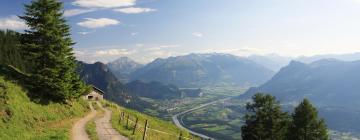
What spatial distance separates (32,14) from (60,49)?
6295mm

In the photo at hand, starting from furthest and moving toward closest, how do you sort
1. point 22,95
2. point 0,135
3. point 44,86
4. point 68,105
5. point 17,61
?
point 17,61, point 68,105, point 44,86, point 22,95, point 0,135

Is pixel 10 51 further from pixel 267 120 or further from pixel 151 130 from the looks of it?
pixel 267 120

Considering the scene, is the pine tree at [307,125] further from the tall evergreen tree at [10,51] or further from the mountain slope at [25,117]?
the tall evergreen tree at [10,51]

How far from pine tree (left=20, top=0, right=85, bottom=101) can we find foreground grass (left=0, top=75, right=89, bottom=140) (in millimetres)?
2699

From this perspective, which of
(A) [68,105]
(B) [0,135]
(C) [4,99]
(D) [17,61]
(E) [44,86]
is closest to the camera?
(B) [0,135]

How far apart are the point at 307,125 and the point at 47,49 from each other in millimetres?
47991

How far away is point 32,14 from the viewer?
50.0 meters

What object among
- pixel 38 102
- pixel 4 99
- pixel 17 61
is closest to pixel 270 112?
pixel 38 102

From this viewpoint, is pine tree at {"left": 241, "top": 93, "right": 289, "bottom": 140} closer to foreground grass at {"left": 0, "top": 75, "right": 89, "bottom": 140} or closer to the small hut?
foreground grass at {"left": 0, "top": 75, "right": 89, "bottom": 140}

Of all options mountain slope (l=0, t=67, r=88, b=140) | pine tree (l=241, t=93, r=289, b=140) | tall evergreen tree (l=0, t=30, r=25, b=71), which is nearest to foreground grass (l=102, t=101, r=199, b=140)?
mountain slope (l=0, t=67, r=88, b=140)

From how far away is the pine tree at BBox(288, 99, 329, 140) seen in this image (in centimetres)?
6488

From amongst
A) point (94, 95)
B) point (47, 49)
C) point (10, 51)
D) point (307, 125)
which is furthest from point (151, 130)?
point (94, 95)

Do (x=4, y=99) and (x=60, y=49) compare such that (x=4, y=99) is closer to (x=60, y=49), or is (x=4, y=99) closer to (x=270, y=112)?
(x=60, y=49)

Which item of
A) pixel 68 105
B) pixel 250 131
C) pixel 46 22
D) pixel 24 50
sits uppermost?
pixel 46 22
